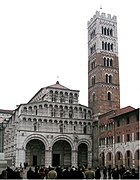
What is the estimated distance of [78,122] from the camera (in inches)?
2203

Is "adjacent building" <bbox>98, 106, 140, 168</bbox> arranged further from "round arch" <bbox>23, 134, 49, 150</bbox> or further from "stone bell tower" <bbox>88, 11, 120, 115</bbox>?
"round arch" <bbox>23, 134, 49, 150</bbox>

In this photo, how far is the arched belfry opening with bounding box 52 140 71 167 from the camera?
2168 inches

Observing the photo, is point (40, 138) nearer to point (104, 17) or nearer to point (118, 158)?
point (118, 158)

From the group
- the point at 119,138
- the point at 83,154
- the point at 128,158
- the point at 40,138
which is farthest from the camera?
the point at 83,154

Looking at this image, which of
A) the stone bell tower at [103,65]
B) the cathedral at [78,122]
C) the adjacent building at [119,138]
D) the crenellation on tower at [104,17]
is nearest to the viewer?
the adjacent building at [119,138]

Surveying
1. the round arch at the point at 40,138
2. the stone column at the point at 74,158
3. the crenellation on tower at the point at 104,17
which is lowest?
the stone column at the point at 74,158

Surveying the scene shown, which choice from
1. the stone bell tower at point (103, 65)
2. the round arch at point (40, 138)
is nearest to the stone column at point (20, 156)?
the round arch at point (40, 138)

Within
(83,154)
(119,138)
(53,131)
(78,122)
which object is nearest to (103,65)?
(78,122)

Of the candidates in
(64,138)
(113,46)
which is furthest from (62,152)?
(113,46)

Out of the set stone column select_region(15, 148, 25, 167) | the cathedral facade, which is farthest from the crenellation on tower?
stone column select_region(15, 148, 25, 167)

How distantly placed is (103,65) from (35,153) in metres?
20.0

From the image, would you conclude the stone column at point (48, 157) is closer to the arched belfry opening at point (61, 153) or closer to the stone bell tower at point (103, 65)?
the arched belfry opening at point (61, 153)

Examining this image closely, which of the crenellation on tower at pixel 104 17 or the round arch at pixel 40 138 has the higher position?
the crenellation on tower at pixel 104 17

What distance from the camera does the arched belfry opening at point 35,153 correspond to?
5409 centimetres
